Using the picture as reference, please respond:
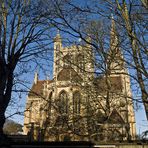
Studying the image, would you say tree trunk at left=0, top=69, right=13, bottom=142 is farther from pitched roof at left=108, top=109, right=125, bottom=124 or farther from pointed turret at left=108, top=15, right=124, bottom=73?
pitched roof at left=108, top=109, right=125, bottom=124

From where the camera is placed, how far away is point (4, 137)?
9250 mm

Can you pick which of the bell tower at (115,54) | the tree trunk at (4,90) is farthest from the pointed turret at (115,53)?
the tree trunk at (4,90)

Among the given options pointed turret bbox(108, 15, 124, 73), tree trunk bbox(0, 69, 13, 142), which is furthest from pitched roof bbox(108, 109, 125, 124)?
tree trunk bbox(0, 69, 13, 142)

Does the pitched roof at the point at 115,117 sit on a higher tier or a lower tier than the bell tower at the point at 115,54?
lower

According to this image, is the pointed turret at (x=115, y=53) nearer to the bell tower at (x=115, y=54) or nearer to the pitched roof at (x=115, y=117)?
the bell tower at (x=115, y=54)

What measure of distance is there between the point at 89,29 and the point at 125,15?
26.4 ft

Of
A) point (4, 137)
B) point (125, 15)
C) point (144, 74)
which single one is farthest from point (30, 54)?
point (144, 74)

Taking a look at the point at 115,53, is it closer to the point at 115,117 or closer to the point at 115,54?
the point at 115,54

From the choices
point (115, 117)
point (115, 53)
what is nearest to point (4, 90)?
point (115, 53)

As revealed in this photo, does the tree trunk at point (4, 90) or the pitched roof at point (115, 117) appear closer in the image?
the tree trunk at point (4, 90)

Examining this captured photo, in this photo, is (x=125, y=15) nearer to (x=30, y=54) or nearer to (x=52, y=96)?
(x=30, y=54)

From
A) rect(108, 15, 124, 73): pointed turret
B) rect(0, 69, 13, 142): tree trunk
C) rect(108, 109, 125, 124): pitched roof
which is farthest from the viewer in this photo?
rect(108, 109, 125, 124): pitched roof

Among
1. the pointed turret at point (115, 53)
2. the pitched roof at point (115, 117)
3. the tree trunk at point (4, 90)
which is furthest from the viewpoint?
the pitched roof at point (115, 117)

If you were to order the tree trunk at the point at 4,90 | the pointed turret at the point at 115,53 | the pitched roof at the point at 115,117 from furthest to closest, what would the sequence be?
1. the pitched roof at the point at 115,117
2. the tree trunk at the point at 4,90
3. the pointed turret at the point at 115,53
